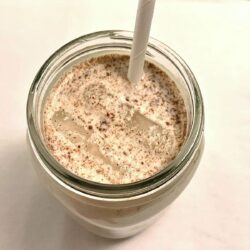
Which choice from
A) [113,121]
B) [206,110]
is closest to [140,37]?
[113,121]

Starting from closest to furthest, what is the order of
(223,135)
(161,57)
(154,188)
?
(154,188) → (161,57) → (223,135)

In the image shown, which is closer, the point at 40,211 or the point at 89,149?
the point at 89,149

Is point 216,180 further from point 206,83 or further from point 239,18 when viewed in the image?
point 239,18

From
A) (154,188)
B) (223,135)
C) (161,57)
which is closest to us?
(154,188)

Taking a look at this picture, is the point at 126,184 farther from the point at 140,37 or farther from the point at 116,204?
the point at 140,37

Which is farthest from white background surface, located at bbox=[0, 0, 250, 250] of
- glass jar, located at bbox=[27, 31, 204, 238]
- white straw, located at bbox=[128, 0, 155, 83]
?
white straw, located at bbox=[128, 0, 155, 83]

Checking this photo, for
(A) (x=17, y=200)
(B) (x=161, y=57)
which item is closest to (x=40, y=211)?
(A) (x=17, y=200)
